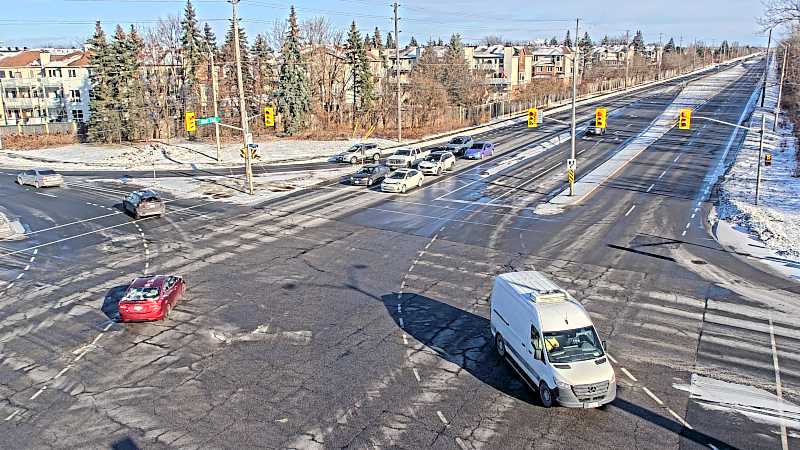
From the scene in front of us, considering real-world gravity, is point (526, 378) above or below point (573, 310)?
below

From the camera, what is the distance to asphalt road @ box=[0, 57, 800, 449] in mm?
13344

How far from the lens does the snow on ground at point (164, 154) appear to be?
182 ft

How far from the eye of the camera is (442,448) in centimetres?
1248

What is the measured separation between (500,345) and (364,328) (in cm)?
445

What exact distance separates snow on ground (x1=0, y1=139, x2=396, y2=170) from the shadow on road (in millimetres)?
31798

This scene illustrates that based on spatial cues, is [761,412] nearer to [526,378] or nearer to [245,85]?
[526,378]

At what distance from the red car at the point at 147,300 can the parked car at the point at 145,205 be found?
15.2 metres

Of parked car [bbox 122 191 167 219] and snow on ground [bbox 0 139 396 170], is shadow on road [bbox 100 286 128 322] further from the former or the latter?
snow on ground [bbox 0 139 396 170]

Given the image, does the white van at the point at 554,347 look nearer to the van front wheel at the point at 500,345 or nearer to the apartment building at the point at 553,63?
the van front wheel at the point at 500,345

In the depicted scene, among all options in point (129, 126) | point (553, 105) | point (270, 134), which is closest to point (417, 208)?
point (270, 134)

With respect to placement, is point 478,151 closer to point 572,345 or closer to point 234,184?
point 234,184

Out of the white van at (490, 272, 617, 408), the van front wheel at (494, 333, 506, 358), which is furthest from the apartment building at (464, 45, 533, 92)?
the white van at (490, 272, 617, 408)

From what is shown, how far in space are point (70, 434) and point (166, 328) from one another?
5.93m

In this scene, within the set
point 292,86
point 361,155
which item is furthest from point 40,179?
point 292,86
